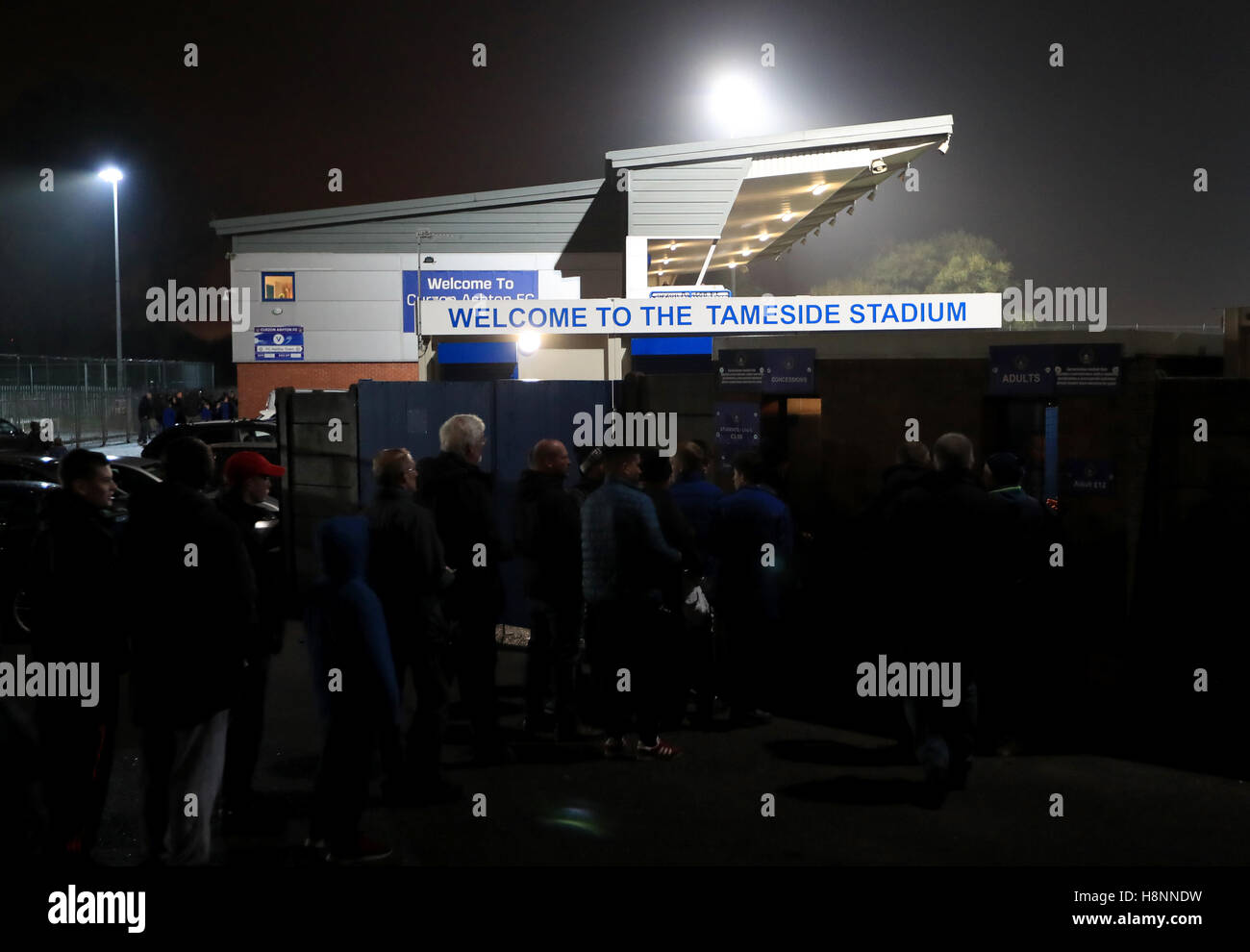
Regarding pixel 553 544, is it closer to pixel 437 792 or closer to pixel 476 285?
pixel 437 792

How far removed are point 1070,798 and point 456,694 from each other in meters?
4.46

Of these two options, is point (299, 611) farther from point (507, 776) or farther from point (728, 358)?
point (507, 776)

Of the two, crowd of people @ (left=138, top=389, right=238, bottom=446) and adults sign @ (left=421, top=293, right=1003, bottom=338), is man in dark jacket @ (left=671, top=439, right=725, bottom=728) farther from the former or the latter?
Answer: crowd of people @ (left=138, top=389, right=238, bottom=446)

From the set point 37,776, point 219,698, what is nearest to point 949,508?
point 219,698

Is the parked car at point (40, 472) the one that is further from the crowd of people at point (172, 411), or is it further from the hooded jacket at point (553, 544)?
the crowd of people at point (172, 411)

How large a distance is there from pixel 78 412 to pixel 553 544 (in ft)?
119

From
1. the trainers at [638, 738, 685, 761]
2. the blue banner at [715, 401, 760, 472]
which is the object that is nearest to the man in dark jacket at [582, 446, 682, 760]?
the trainers at [638, 738, 685, 761]

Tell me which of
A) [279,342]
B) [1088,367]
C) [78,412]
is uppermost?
[279,342]

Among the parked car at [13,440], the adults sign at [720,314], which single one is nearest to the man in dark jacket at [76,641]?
the adults sign at [720,314]

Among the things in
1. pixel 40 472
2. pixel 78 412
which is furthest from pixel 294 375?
pixel 40 472

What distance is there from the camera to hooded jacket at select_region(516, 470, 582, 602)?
23.5 feet

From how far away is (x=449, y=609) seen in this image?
22.4ft

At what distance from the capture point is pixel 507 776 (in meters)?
6.54

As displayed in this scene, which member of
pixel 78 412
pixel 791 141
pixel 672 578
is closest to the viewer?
pixel 672 578
